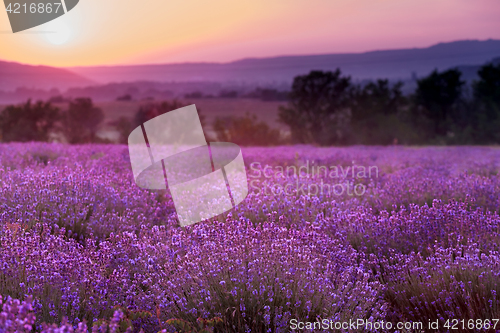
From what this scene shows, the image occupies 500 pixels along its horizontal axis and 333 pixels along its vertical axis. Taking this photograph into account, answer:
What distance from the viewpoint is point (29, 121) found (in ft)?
89.3

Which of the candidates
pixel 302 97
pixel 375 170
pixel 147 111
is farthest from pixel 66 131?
pixel 375 170

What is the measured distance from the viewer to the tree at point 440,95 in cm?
3447

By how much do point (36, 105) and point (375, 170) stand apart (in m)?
26.6

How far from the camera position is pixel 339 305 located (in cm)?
254

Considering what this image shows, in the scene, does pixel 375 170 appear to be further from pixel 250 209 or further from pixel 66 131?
pixel 66 131

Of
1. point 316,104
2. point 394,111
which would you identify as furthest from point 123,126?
point 394,111

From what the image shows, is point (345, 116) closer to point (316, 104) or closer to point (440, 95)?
point (316, 104)

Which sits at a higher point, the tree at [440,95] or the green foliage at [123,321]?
the green foliage at [123,321]

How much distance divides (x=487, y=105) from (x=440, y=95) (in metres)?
3.57

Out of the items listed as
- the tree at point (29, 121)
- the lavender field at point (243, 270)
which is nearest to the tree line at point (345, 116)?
the tree at point (29, 121)

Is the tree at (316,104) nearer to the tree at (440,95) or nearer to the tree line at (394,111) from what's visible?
the tree line at (394,111)

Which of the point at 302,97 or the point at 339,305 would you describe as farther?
the point at 302,97

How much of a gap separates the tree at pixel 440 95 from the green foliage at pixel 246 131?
14.7 meters

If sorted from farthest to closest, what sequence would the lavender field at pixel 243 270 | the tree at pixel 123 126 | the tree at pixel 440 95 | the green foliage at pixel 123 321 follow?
1. the tree at pixel 440 95
2. the tree at pixel 123 126
3. the lavender field at pixel 243 270
4. the green foliage at pixel 123 321
